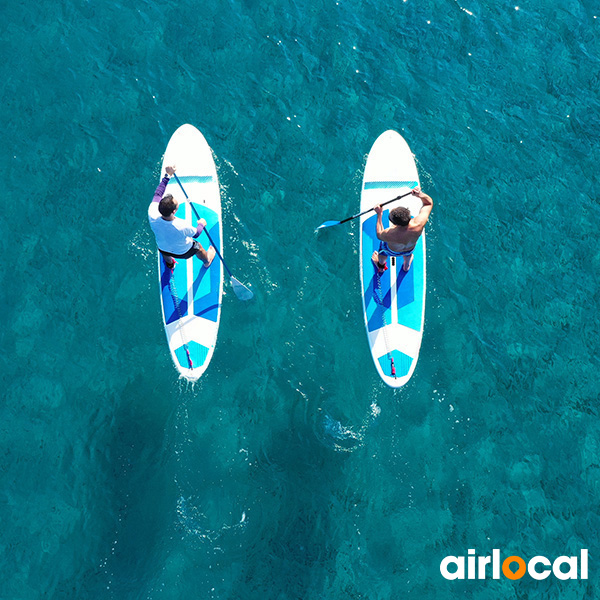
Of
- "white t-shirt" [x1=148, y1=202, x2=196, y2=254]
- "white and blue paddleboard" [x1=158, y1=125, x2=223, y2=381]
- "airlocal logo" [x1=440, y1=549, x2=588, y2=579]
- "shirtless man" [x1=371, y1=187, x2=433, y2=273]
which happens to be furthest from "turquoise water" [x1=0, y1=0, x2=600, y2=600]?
"white t-shirt" [x1=148, y1=202, x2=196, y2=254]

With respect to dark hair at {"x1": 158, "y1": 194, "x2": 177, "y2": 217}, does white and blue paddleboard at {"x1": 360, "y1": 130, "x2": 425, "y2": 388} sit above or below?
below

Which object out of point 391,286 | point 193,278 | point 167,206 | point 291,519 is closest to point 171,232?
point 167,206

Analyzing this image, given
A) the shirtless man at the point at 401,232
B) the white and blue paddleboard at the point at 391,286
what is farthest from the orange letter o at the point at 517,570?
the shirtless man at the point at 401,232

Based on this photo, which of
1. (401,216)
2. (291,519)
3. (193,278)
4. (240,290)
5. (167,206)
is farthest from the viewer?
(193,278)

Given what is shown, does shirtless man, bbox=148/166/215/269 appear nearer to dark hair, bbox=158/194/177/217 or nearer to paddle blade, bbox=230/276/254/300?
dark hair, bbox=158/194/177/217

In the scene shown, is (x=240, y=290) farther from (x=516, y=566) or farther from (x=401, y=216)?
(x=516, y=566)

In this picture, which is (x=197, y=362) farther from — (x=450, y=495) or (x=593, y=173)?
(x=593, y=173)

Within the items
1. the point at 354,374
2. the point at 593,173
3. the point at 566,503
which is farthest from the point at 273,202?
the point at 566,503
